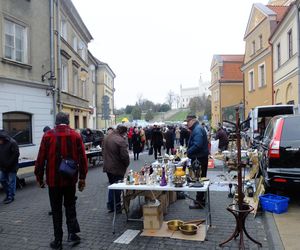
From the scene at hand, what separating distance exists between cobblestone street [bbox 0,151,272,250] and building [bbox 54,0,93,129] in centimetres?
1148

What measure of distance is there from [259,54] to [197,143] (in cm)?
2283

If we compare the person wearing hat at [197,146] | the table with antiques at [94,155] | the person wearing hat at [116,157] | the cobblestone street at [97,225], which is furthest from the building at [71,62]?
the person wearing hat at [197,146]

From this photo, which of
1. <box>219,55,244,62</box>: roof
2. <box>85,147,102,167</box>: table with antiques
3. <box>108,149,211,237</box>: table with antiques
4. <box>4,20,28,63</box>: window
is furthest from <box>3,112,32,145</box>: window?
<box>219,55,244,62</box>: roof

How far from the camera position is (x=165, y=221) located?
631 centimetres

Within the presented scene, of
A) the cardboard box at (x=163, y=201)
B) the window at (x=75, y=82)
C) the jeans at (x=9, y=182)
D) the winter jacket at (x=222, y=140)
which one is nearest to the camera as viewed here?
the cardboard box at (x=163, y=201)

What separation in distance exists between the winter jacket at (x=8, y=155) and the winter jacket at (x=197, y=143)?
13.6 feet

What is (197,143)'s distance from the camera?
6.93 meters

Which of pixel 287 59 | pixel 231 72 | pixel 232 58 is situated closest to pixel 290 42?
pixel 287 59

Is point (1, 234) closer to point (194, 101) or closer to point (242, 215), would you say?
point (242, 215)

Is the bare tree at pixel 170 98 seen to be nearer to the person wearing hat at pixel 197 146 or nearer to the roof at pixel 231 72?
the roof at pixel 231 72

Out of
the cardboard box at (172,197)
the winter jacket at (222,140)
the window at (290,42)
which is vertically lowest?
the cardboard box at (172,197)

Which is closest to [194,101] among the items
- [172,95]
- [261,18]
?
[172,95]

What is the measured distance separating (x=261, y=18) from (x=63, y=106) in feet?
55.2

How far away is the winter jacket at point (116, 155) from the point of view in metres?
6.79
